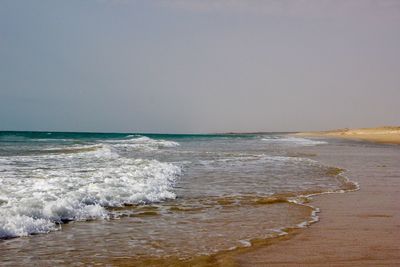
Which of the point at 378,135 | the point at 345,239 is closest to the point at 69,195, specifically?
the point at 345,239

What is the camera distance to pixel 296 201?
10656 mm

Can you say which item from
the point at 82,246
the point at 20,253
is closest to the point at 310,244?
the point at 82,246

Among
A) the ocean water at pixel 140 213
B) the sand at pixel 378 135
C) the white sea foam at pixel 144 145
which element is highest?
the sand at pixel 378 135

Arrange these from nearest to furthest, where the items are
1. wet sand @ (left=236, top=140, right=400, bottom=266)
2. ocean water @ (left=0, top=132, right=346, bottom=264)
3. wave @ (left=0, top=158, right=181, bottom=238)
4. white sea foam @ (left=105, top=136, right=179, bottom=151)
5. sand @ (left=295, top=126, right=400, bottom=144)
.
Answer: wet sand @ (left=236, top=140, right=400, bottom=266) → ocean water @ (left=0, top=132, right=346, bottom=264) → wave @ (left=0, top=158, right=181, bottom=238) → white sea foam @ (left=105, top=136, right=179, bottom=151) → sand @ (left=295, top=126, right=400, bottom=144)

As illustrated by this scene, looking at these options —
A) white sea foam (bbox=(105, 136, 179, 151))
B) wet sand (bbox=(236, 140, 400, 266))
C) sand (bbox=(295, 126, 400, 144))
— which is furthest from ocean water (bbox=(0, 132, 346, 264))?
sand (bbox=(295, 126, 400, 144))

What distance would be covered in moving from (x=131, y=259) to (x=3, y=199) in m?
4.66

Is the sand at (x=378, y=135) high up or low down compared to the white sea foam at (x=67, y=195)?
up

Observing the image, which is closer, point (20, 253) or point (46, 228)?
point (20, 253)

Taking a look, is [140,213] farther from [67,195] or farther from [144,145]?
[144,145]

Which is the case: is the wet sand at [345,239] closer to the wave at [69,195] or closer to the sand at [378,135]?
the wave at [69,195]

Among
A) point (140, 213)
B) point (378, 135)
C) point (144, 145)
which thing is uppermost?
point (378, 135)

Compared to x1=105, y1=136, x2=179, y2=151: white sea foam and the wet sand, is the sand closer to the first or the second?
x1=105, y1=136, x2=179, y2=151: white sea foam

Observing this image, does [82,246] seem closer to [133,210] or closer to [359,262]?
[133,210]

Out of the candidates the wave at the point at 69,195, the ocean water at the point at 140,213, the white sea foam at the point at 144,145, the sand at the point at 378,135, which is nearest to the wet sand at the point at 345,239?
the ocean water at the point at 140,213
